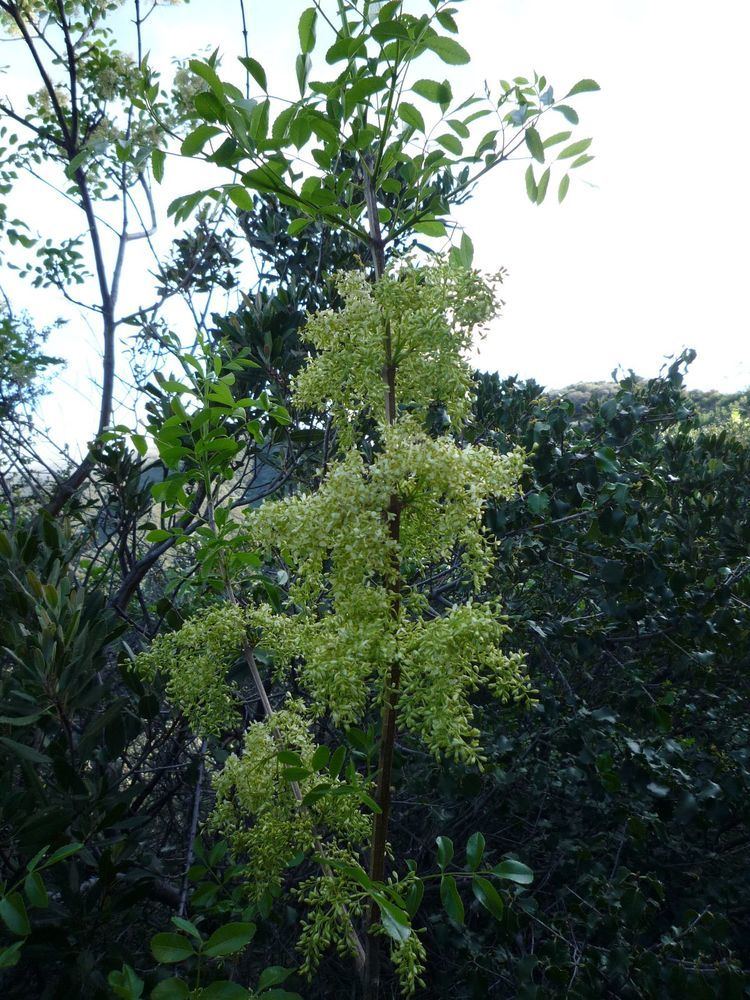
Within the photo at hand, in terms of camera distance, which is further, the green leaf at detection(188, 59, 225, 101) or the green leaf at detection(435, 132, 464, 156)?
the green leaf at detection(435, 132, 464, 156)

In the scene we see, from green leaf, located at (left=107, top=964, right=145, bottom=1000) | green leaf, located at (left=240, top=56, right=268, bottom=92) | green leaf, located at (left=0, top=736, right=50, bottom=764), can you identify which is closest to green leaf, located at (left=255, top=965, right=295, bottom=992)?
green leaf, located at (left=107, top=964, right=145, bottom=1000)

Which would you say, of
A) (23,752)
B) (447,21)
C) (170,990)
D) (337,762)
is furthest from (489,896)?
(447,21)

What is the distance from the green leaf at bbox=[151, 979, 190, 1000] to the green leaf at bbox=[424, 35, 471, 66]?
5.93ft

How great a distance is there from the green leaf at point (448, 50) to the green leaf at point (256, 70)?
0.33 m

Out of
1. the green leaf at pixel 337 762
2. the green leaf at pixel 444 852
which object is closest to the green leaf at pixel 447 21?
the green leaf at pixel 337 762

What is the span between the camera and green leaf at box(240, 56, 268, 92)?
131 centimetres

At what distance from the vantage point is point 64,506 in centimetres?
319

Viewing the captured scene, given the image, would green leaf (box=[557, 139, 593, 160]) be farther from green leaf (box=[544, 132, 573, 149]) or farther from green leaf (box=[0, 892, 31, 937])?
green leaf (box=[0, 892, 31, 937])

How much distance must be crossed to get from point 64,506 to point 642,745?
2605mm

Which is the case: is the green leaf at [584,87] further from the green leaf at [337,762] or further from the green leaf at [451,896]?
the green leaf at [451,896]

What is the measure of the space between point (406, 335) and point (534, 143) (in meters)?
0.52

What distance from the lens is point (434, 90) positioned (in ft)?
4.84

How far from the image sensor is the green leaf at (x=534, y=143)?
59.2 inches

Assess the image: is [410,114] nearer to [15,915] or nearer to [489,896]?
[489,896]
